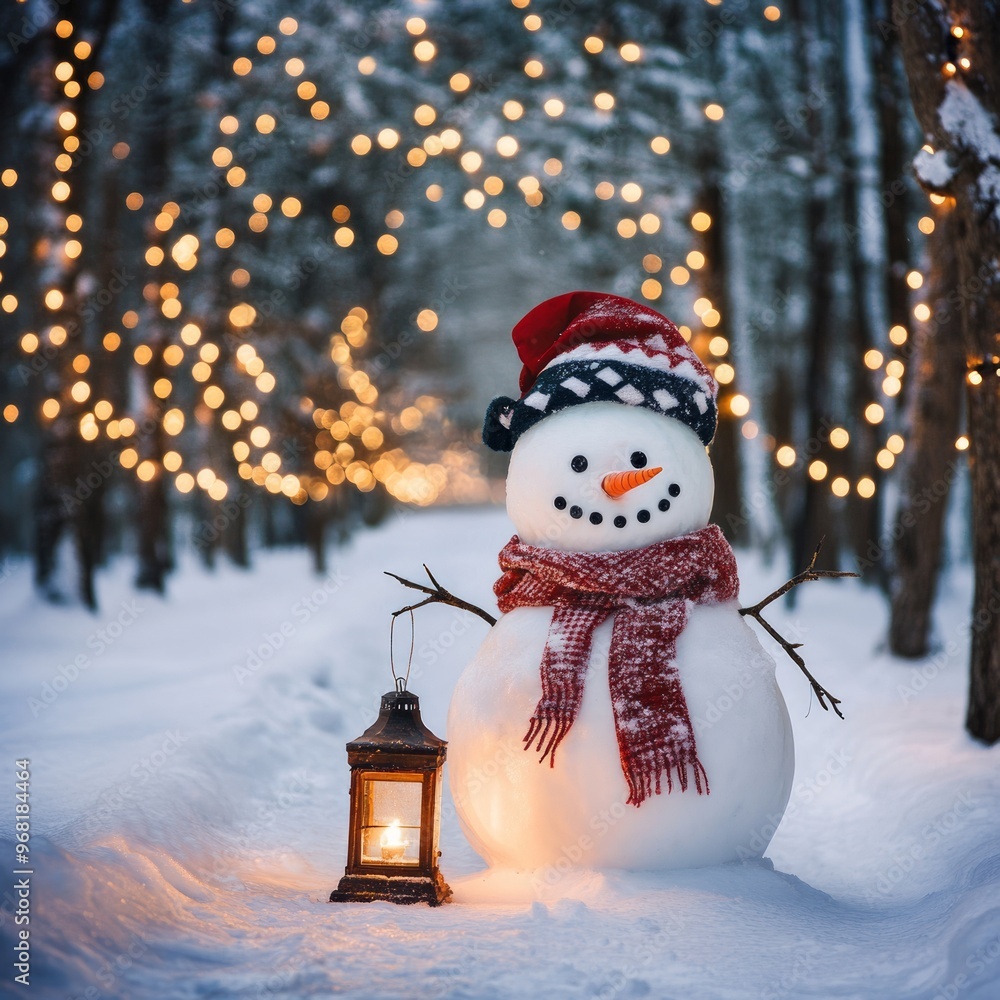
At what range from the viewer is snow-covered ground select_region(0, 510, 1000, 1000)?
9.76ft

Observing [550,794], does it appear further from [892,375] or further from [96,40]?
[96,40]

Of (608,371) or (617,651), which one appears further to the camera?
(608,371)

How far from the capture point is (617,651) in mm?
3936

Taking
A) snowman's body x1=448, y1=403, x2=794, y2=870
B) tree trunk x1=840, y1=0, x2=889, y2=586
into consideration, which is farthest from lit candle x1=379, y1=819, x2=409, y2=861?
tree trunk x1=840, y1=0, x2=889, y2=586

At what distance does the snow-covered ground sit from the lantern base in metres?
0.08

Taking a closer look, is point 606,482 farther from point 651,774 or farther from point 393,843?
point 393,843

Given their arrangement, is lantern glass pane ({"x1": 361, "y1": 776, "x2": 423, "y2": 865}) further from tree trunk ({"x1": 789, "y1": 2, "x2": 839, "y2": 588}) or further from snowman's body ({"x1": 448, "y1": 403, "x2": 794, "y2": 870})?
tree trunk ({"x1": 789, "y1": 2, "x2": 839, "y2": 588})

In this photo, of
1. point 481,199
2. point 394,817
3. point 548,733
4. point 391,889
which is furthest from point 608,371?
point 481,199

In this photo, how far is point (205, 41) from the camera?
39.2ft

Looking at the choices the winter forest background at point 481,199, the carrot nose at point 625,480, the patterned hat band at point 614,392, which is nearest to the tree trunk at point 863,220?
the winter forest background at point 481,199

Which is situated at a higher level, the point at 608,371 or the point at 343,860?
the point at 608,371

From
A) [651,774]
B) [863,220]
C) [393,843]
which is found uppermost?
[863,220]

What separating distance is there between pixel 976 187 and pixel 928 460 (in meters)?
3.51

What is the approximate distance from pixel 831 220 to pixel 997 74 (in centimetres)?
833
